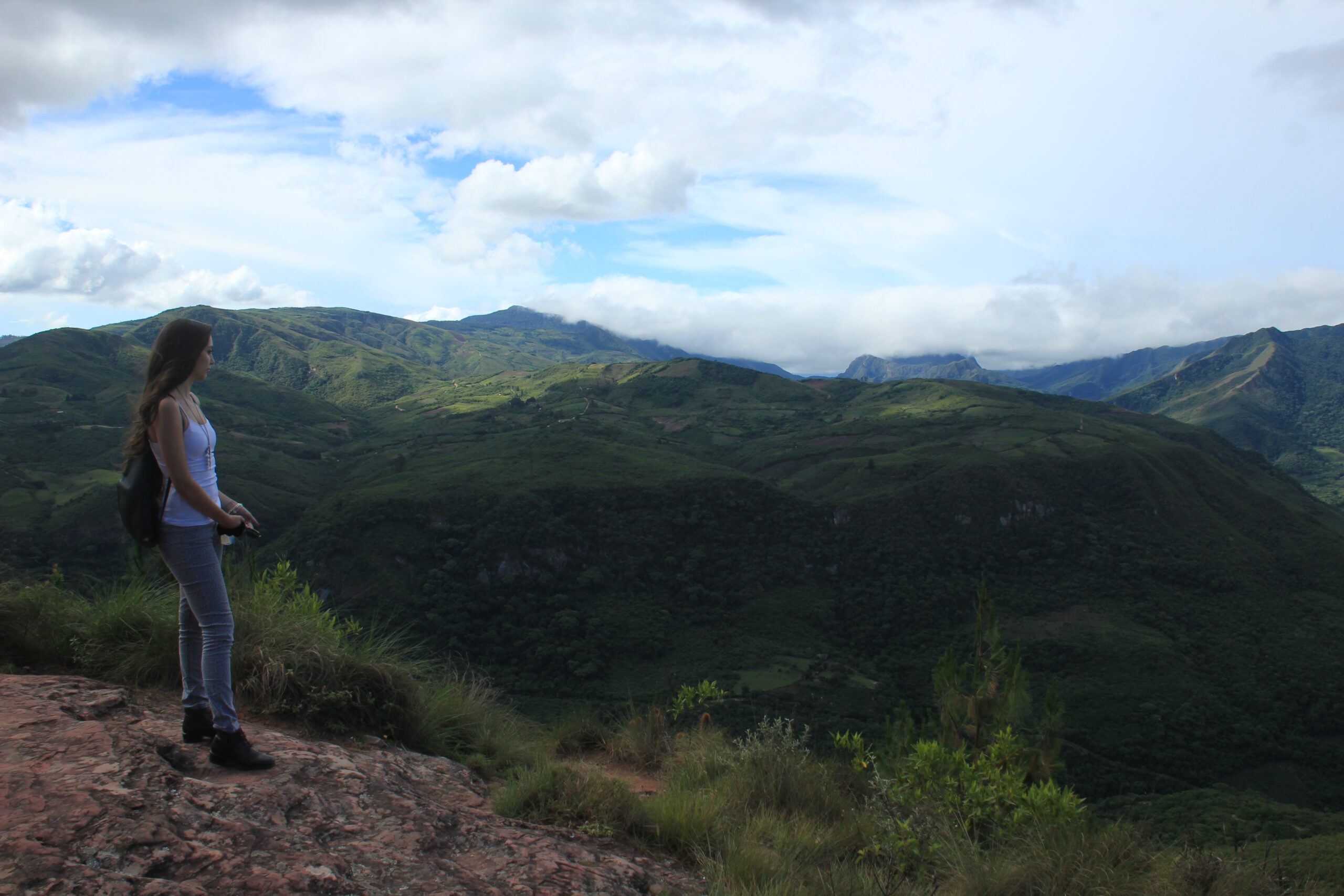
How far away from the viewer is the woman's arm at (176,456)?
3975mm

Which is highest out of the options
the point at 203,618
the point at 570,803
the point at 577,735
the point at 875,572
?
the point at 203,618

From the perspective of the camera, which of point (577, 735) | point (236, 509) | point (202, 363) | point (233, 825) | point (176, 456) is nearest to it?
point (233, 825)

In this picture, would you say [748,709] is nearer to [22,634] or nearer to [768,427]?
[22,634]

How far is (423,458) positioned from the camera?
5059 inches

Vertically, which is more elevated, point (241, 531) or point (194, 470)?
point (194, 470)

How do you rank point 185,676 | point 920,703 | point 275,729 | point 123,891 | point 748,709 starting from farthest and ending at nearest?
point 920,703 → point 748,709 → point 275,729 → point 185,676 → point 123,891

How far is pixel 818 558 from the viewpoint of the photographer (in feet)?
341

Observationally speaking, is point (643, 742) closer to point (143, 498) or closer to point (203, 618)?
point (203, 618)

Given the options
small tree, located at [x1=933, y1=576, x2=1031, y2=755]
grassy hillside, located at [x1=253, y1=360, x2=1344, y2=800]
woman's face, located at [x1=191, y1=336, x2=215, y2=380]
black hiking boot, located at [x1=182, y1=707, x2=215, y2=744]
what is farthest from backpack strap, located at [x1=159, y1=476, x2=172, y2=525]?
grassy hillside, located at [x1=253, y1=360, x2=1344, y2=800]

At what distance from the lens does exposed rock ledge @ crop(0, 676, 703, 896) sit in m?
2.93

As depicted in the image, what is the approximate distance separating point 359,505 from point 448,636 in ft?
85.5

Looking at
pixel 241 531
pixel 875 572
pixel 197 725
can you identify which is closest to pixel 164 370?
pixel 241 531

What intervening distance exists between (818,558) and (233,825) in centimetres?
10438

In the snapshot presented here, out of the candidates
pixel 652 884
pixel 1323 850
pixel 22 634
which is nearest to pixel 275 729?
pixel 22 634
